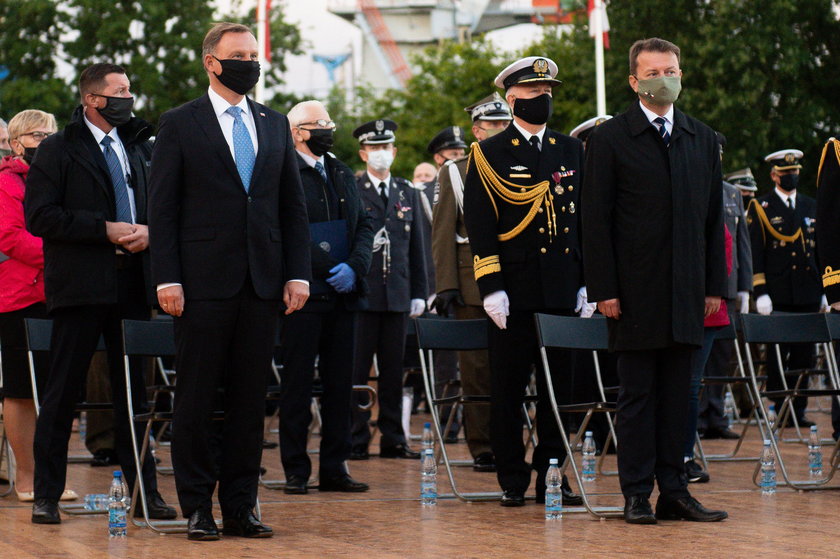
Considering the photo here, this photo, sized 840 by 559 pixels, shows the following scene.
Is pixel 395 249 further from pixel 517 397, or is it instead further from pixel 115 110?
pixel 115 110

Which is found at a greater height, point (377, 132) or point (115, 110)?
point (377, 132)

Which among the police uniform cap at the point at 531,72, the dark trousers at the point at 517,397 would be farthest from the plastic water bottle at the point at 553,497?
the police uniform cap at the point at 531,72

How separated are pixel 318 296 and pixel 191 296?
2.03m

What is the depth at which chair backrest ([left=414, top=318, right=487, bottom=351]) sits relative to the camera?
946 cm

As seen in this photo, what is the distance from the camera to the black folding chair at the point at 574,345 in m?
7.82

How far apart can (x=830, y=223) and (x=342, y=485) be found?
10.6ft

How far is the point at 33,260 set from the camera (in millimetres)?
8703

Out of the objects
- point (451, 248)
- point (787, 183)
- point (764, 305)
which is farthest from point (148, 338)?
point (787, 183)

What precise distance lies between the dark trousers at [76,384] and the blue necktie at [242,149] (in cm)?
101

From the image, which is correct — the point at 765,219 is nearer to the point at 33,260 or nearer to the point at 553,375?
the point at 553,375

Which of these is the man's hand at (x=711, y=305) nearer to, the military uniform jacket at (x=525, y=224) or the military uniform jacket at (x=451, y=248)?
the military uniform jacket at (x=525, y=224)

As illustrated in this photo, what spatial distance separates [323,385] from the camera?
31.1ft

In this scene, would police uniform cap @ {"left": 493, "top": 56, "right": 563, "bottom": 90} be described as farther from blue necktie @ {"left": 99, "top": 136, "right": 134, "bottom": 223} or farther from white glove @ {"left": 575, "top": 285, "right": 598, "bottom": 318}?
blue necktie @ {"left": 99, "top": 136, "right": 134, "bottom": 223}

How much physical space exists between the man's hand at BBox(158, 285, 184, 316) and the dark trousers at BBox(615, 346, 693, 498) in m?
2.20
